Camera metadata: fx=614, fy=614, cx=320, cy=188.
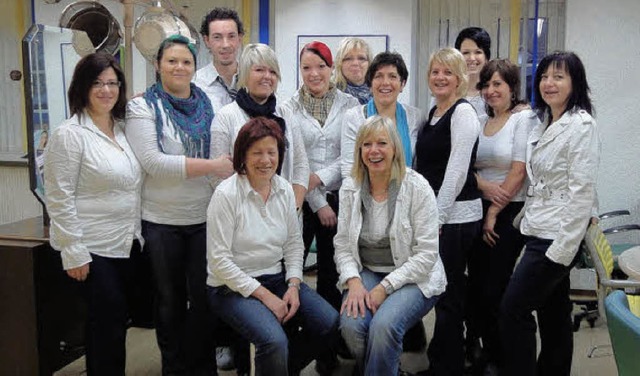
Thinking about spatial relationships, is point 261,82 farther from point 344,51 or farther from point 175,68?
point 344,51

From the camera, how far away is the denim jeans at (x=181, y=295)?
251 cm

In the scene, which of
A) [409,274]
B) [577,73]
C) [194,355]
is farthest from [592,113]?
[194,355]

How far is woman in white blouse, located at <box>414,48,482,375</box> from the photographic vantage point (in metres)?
2.59

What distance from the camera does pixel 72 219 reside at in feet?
7.56

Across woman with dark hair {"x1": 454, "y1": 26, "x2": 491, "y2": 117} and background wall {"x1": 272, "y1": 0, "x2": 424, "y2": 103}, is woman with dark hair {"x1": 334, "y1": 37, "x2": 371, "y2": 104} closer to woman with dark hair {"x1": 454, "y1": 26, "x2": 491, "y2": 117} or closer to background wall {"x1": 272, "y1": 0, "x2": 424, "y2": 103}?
woman with dark hair {"x1": 454, "y1": 26, "x2": 491, "y2": 117}

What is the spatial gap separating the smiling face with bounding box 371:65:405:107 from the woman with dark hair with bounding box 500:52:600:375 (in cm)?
59

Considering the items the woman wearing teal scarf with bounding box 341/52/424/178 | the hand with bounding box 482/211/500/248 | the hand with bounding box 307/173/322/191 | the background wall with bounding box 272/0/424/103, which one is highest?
the background wall with bounding box 272/0/424/103

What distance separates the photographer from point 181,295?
260 cm

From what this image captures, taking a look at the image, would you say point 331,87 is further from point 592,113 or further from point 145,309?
point 145,309

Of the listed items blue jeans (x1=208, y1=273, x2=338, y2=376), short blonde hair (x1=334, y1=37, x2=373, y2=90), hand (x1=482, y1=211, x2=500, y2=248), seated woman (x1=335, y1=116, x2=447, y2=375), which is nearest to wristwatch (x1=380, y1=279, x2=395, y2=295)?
seated woman (x1=335, y1=116, x2=447, y2=375)

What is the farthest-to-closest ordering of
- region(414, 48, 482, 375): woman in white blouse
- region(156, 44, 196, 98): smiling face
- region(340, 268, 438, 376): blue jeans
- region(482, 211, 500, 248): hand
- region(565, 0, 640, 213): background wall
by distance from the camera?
region(565, 0, 640, 213): background wall
region(482, 211, 500, 248): hand
region(414, 48, 482, 375): woman in white blouse
region(156, 44, 196, 98): smiling face
region(340, 268, 438, 376): blue jeans

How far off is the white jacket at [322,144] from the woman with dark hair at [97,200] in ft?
2.61

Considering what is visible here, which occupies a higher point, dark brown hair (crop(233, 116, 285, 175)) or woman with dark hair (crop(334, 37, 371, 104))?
woman with dark hair (crop(334, 37, 371, 104))

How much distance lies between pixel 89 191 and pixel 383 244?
1.18 metres
